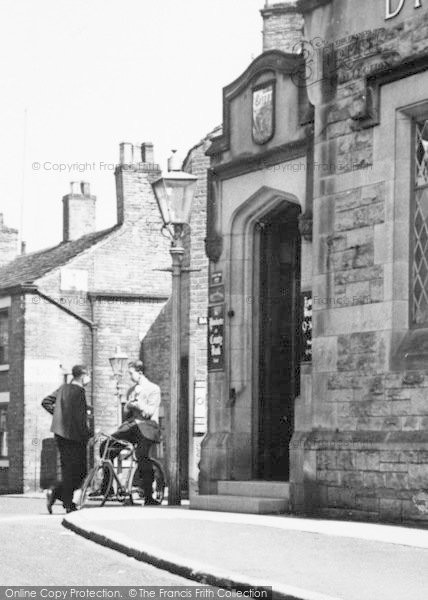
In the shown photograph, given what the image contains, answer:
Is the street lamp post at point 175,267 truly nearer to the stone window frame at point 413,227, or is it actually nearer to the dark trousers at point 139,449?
Result: the dark trousers at point 139,449

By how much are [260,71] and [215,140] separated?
4.67 ft

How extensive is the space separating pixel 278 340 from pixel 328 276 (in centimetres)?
335

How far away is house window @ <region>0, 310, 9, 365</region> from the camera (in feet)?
136

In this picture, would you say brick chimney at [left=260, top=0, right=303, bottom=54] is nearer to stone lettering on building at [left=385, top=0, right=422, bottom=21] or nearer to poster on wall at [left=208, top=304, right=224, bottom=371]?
poster on wall at [left=208, top=304, right=224, bottom=371]

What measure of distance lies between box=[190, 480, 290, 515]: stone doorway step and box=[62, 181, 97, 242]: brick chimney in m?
27.1

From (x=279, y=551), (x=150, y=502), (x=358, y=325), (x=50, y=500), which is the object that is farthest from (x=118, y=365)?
(x=279, y=551)

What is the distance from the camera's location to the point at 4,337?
41.8m

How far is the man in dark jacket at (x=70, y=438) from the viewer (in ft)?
58.7

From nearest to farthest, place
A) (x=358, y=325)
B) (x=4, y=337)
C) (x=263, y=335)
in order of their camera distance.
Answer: (x=358, y=325) → (x=263, y=335) → (x=4, y=337)

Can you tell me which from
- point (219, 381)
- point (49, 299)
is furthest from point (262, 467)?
point (49, 299)

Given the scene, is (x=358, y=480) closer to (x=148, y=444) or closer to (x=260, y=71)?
(x=148, y=444)

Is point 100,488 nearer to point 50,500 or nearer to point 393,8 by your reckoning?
point 50,500

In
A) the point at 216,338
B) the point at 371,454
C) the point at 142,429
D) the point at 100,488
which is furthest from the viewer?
the point at 100,488

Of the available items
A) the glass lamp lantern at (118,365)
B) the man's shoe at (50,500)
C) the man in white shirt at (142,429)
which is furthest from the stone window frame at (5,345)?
the man's shoe at (50,500)
